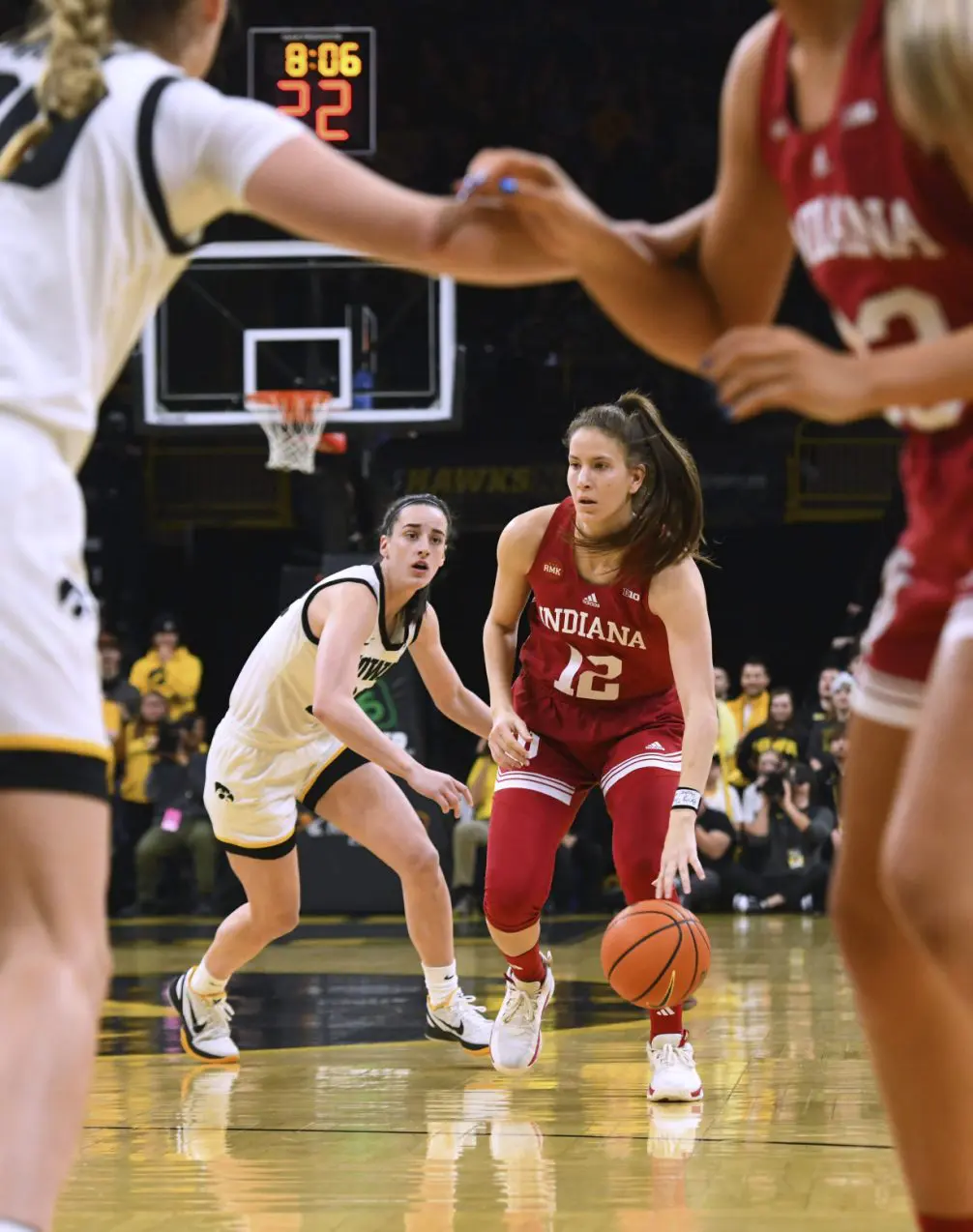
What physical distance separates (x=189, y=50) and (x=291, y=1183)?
8.71ft

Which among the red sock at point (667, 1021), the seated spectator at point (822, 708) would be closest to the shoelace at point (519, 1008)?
the red sock at point (667, 1021)

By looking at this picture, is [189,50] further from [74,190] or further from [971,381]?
[971,381]

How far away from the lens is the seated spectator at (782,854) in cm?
1241

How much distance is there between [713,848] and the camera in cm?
1241

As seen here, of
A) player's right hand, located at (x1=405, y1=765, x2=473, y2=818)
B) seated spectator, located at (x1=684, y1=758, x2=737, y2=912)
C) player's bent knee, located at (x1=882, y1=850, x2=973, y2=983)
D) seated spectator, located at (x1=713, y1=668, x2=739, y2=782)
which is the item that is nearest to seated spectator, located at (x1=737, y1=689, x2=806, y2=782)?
seated spectator, located at (x1=713, y1=668, x2=739, y2=782)

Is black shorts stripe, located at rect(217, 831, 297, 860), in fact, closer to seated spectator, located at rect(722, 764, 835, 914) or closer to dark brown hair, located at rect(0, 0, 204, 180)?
dark brown hair, located at rect(0, 0, 204, 180)

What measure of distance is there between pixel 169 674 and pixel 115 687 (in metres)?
0.47

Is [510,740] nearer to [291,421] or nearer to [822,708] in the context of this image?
[291,421]

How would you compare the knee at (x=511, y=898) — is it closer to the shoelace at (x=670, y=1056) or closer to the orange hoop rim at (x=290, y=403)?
the shoelace at (x=670, y=1056)

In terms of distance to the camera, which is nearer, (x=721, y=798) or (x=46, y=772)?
(x=46, y=772)

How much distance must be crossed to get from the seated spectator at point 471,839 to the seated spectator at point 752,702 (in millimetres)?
2059

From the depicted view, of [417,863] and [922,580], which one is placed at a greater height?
[922,580]

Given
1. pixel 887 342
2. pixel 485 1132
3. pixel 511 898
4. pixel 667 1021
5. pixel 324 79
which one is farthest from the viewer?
pixel 324 79

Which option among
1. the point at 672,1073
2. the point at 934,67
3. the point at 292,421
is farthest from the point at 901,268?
the point at 292,421
